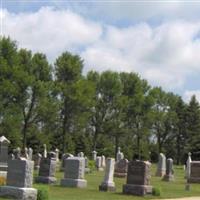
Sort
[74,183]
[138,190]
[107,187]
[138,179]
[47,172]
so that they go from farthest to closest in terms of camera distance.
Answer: [47,172] < [74,183] < [107,187] < [138,179] < [138,190]

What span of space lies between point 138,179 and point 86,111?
4569 cm

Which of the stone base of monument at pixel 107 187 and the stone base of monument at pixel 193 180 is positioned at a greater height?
the stone base of monument at pixel 193 180

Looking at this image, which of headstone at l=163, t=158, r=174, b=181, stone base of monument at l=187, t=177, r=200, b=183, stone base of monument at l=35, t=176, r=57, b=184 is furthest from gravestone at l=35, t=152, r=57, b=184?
stone base of monument at l=187, t=177, r=200, b=183

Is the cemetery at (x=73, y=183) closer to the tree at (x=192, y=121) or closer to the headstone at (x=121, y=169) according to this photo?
the headstone at (x=121, y=169)

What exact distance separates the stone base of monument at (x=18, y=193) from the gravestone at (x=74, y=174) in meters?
7.80

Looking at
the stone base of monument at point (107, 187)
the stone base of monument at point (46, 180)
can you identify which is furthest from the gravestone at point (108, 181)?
the stone base of monument at point (46, 180)

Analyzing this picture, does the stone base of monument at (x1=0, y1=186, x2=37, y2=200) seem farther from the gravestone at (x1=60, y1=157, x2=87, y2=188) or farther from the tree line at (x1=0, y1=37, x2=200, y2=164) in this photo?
the tree line at (x1=0, y1=37, x2=200, y2=164)

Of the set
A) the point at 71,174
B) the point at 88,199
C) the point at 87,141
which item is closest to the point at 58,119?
the point at 87,141

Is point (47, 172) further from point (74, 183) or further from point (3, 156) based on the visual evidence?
point (3, 156)

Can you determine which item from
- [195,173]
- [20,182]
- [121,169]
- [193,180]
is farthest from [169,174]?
[20,182]

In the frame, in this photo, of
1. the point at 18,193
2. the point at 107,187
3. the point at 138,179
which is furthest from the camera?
the point at 107,187

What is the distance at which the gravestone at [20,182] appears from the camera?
19.4 meters

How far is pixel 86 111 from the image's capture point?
7138 centimetres

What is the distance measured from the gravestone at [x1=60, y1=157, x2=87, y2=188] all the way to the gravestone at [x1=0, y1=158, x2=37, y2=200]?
298 inches
